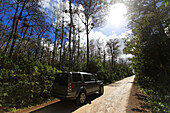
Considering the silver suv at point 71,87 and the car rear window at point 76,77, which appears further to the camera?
the car rear window at point 76,77

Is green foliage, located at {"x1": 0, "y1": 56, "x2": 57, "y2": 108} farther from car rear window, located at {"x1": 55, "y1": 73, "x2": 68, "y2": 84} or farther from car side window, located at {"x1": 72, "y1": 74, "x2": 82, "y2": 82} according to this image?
car side window, located at {"x1": 72, "y1": 74, "x2": 82, "y2": 82}

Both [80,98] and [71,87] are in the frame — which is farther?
[80,98]

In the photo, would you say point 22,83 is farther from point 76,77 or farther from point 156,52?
point 156,52

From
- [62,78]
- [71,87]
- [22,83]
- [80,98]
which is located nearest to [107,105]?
[80,98]

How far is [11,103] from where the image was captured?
4.14 meters

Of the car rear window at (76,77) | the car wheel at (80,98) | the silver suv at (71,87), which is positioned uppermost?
the car rear window at (76,77)

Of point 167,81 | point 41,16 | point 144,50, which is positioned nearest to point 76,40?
point 41,16

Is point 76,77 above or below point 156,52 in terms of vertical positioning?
below

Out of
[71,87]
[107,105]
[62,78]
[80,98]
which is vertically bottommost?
[107,105]

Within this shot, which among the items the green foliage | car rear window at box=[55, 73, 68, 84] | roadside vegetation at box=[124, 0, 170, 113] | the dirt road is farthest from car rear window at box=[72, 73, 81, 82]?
roadside vegetation at box=[124, 0, 170, 113]

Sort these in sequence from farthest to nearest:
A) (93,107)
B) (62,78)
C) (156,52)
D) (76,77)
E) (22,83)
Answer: (156,52), (76,77), (62,78), (93,107), (22,83)

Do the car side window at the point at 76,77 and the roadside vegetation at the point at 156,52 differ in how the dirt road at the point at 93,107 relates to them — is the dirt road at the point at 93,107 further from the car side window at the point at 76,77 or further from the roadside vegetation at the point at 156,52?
the roadside vegetation at the point at 156,52

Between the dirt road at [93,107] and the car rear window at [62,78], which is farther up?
the car rear window at [62,78]

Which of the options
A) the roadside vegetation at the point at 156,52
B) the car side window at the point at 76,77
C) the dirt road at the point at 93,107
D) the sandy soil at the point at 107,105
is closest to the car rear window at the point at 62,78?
the car side window at the point at 76,77
